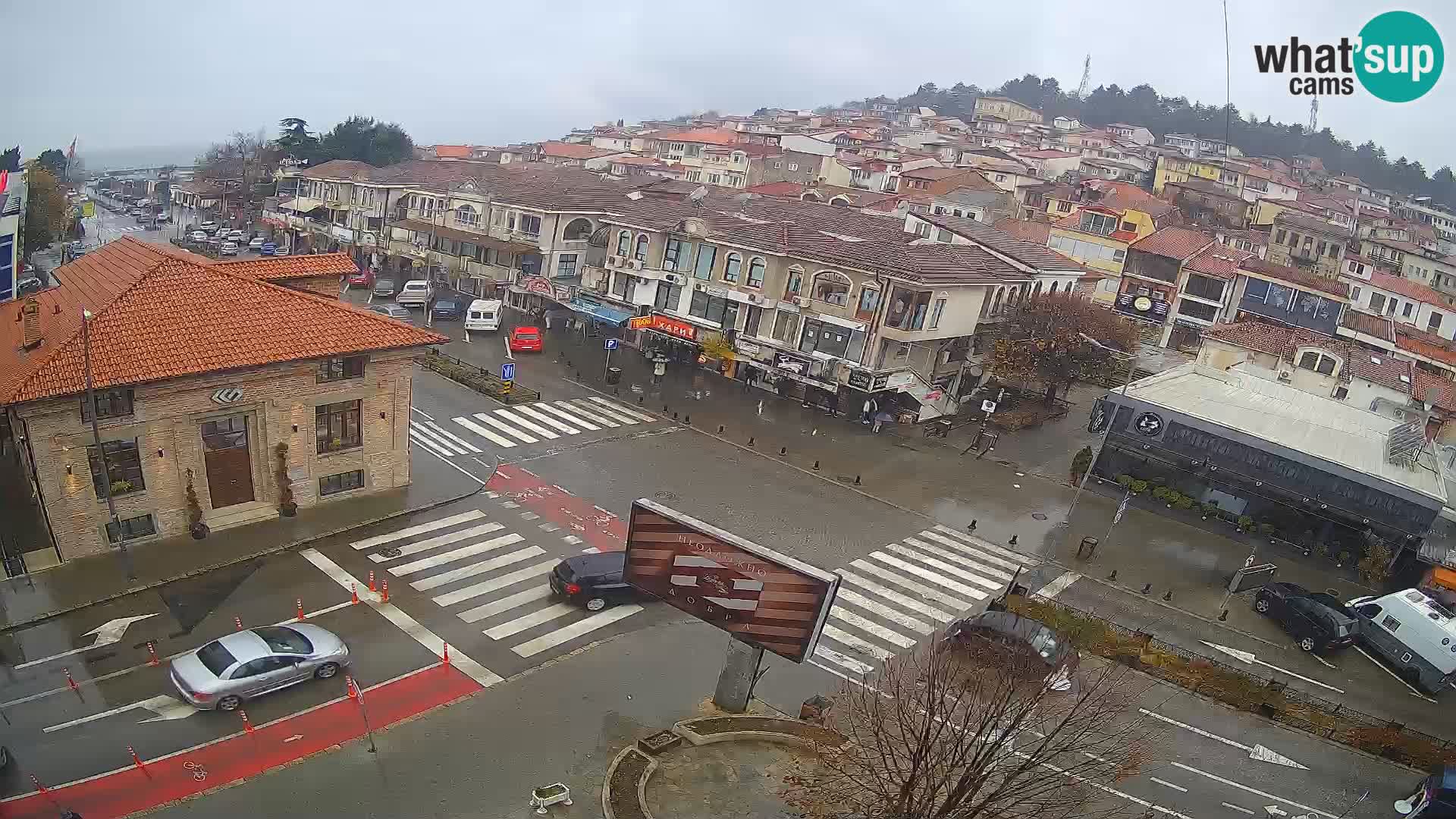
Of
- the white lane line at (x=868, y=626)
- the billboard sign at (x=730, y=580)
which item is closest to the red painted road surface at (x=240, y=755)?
the billboard sign at (x=730, y=580)

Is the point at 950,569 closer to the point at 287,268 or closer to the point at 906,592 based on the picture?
the point at 906,592

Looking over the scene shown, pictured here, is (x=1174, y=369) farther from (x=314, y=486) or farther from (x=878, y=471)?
(x=314, y=486)

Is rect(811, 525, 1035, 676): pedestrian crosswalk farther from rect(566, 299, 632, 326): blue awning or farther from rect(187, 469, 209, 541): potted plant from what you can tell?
rect(566, 299, 632, 326): blue awning

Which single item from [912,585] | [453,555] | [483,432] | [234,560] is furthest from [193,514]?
[912,585]

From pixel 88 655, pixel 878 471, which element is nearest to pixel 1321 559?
pixel 878 471

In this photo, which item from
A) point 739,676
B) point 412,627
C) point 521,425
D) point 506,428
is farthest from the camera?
point 521,425

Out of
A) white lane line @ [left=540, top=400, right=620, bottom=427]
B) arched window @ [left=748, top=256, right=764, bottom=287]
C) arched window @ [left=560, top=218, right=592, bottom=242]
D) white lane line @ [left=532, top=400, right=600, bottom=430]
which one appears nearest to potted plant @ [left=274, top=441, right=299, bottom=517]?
white lane line @ [left=532, top=400, right=600, bottom=430]

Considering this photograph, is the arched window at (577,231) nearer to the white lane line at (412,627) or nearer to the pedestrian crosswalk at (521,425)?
the pedestrian crosswalk at (521,425)
